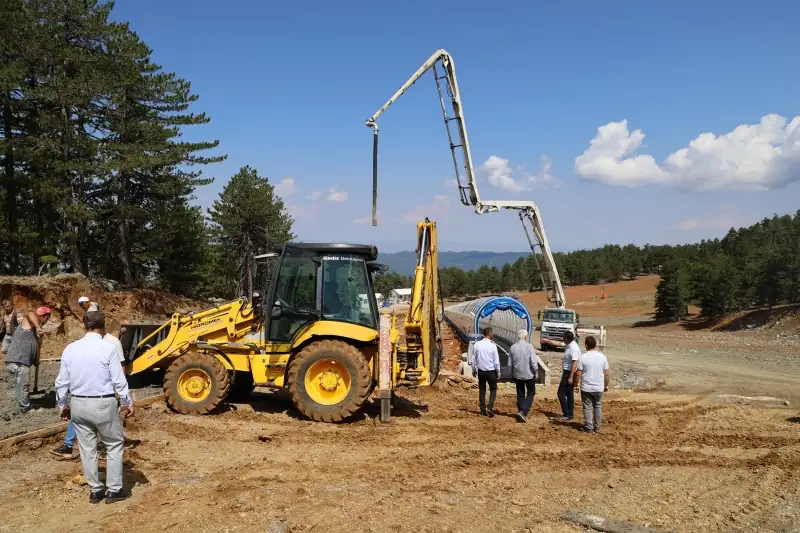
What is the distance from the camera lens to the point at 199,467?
6.92m

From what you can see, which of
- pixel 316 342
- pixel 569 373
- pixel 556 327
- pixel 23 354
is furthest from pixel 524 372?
pixel 556 327

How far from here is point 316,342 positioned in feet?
29.8

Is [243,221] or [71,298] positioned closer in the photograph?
[71,298]

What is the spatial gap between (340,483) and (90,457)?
2477mm

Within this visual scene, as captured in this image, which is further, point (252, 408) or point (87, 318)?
point (252, 408)

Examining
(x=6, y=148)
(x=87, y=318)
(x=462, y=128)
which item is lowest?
(x=87, y=318)

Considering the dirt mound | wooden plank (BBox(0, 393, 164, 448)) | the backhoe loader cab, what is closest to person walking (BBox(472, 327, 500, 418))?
the backhoe loader cab

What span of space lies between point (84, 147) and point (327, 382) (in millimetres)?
15621

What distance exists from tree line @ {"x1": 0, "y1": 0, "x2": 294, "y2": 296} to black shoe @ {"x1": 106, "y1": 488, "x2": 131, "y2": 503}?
1571 cm

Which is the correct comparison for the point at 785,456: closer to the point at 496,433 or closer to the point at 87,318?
the point at 496,433

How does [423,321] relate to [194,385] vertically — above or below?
above

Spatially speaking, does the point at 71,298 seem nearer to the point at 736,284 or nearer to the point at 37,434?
the point at 37,434

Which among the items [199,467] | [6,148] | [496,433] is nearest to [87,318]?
[199,467]

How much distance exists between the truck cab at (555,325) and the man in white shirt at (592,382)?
14.7 m
